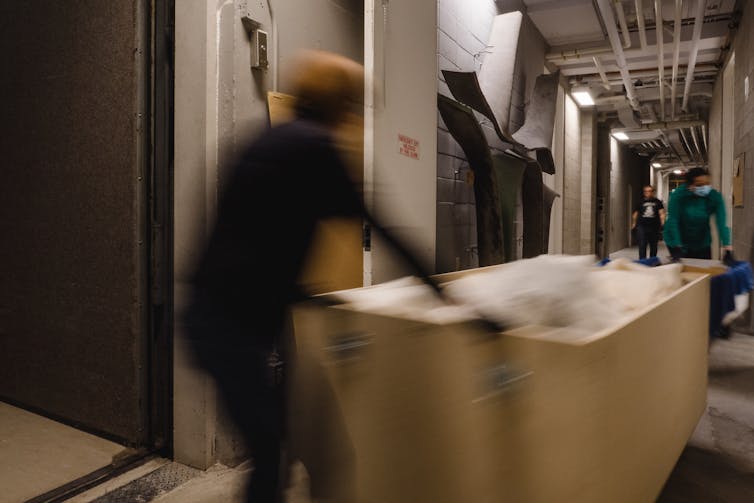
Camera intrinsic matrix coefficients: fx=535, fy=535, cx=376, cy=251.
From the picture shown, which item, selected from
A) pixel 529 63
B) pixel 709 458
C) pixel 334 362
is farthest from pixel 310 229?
pixel 529 63

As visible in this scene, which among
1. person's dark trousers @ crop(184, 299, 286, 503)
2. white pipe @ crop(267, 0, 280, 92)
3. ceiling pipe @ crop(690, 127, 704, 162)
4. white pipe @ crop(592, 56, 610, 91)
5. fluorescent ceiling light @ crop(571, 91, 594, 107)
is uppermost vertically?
ceiling pipe @ crop(690, 127, 704, 162)

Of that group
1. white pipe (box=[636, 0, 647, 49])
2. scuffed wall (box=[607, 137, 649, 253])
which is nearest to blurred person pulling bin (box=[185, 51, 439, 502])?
white pipe (box=[636, 0, 647, 49])

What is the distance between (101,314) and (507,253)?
2635 millimetres

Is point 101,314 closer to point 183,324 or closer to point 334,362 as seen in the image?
point 183,324

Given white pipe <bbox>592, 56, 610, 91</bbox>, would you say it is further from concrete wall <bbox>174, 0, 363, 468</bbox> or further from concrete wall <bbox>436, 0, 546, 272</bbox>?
concrete wall <bbox>174, 0, 363, 468</bbox>

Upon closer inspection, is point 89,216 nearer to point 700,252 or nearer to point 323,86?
point 323,86

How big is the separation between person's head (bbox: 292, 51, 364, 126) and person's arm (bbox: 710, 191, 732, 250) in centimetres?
319

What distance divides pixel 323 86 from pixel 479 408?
75 centimetres

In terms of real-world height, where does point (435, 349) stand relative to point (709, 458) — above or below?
above

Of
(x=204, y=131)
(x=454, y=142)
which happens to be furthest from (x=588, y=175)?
(x=204, y=131)

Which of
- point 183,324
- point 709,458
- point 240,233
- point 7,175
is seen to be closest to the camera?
point 240,233

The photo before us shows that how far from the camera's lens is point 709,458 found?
205 cm

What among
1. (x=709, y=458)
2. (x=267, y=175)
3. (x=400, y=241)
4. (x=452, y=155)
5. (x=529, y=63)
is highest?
(x=529, y=63)

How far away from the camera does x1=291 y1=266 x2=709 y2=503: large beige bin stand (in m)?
0.90
